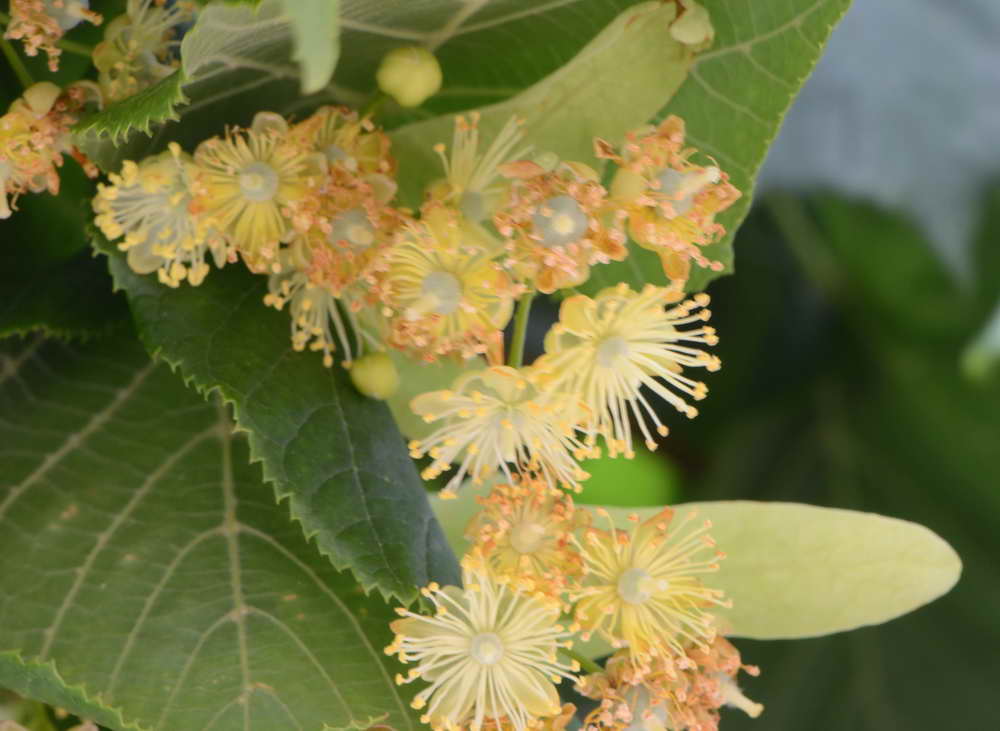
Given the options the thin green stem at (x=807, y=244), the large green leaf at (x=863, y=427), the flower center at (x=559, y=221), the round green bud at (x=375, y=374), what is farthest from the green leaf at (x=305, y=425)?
the thin green stem at (x=807, y=244)

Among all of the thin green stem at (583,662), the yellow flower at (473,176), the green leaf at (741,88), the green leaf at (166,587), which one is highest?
the green leaf at (741,88)

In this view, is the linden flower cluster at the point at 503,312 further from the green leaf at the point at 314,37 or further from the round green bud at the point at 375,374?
the green leaf at the point at 314,37

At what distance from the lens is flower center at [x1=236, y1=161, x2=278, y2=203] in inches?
17.5

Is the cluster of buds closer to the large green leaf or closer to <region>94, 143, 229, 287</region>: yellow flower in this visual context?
<region>94, 143, 229, 287</region>: yellow flower

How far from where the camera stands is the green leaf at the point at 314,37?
0.30 meters

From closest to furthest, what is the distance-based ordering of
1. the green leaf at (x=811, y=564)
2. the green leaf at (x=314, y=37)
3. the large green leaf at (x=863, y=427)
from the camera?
the green leaf at (x=314, y=37)
the green leaf at (x=811, y=564)
the large green leaf at (x=863, y=427)

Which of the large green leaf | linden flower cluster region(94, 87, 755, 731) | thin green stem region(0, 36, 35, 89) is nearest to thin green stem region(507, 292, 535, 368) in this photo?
linden flower cluster region(94, 87, 755, 731)

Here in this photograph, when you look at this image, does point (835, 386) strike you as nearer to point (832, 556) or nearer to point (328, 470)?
point (832, 556)

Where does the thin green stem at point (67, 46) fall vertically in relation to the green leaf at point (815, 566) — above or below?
above

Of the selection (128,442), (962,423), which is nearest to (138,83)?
(128,442)

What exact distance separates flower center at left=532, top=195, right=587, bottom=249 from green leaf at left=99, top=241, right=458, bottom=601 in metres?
0.11

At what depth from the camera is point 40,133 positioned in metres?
0.45

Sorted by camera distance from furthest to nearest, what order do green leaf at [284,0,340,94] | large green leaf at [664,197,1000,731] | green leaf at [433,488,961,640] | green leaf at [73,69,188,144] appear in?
1. large green leaf at [664,197,1000,731]
2. green leaf at [433,488,961,640]
3. green leaf at [73,69,188,144]
4. green leaf at [284,0,340,94]

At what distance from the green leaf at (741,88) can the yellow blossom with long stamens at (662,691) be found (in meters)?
0.16
